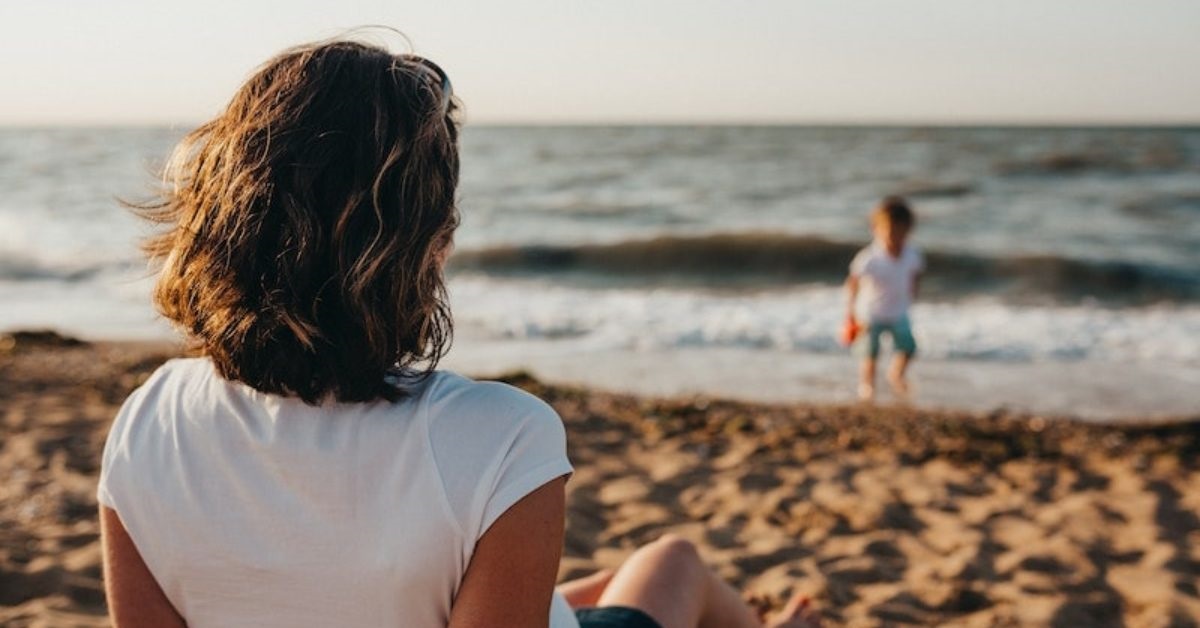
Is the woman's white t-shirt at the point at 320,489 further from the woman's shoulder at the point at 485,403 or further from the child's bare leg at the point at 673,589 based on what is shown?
the child's bare leg at the point at 673,589

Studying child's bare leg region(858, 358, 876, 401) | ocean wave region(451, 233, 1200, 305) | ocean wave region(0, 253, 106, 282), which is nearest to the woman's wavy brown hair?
child's bare leg region(858, 358, 876, 401)

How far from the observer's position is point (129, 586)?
158 centimetres

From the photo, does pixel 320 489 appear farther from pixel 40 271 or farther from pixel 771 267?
pixel 771 267

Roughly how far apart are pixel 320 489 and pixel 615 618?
0.93 m

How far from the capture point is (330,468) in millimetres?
1401

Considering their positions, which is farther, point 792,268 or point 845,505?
point 792,268

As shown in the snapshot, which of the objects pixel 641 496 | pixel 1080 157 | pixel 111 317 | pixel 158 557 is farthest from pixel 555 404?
pixel 1080 157

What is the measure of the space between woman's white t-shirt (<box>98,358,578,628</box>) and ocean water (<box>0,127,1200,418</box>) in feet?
1.41

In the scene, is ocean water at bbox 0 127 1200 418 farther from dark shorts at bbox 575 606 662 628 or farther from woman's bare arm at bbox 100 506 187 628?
dark shorts at bbox 575 606 662 628

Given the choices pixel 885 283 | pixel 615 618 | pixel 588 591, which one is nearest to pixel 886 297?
pixel 885 283

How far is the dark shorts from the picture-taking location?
2154 mm

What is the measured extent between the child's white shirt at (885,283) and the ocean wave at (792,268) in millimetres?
4830

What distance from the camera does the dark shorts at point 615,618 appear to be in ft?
7.07

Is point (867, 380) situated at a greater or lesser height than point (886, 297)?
lesser
